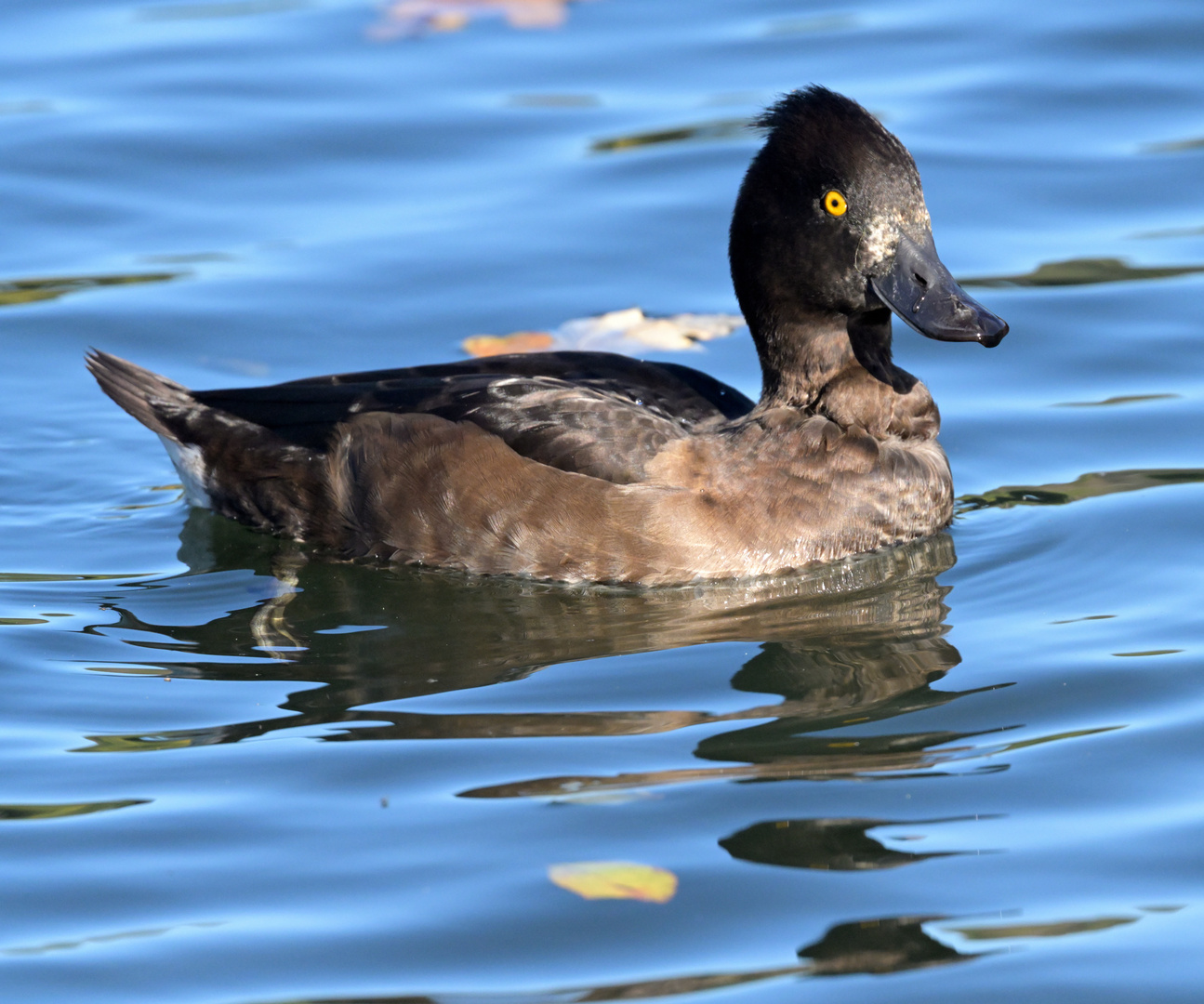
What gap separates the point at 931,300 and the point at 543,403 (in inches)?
54.3

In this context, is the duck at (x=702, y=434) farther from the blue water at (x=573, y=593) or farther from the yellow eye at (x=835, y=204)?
the blue water at (x=573, y=593)

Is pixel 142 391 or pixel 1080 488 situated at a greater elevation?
pixel 142 391

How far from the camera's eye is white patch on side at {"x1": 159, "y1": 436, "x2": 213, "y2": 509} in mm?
6930

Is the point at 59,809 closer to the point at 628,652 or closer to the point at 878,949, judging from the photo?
the point at 628,652

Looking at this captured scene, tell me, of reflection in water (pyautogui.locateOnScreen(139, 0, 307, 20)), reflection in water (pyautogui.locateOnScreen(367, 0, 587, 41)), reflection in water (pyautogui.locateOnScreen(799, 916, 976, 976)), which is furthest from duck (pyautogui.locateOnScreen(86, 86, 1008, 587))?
reflection in water (pyautogui.locateOnScreen(139, 0, 307, 20))

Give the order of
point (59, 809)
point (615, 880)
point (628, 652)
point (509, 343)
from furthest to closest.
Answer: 1. point (509, 343)
2. point (628, 652)
3. point (59, 809)
4. point (615, 880)

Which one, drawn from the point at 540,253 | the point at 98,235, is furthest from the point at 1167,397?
the point at 98,235

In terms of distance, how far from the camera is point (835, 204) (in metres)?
6.21

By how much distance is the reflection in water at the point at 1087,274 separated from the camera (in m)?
8.46

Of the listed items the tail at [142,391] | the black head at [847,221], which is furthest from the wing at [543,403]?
the black head at [847,221]

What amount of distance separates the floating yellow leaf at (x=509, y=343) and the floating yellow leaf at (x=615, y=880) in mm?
4128

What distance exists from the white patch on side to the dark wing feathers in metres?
0.06

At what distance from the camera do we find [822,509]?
20.9 feet

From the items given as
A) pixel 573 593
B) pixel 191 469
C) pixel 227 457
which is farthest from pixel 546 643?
pixel 191 469
